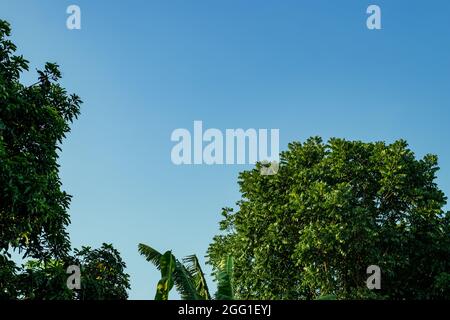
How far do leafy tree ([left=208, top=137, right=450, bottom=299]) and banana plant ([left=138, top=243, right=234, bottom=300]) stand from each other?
377 inches

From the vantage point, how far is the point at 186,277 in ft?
50.1

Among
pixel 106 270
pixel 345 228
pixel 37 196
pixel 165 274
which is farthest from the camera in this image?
pixel 345 228

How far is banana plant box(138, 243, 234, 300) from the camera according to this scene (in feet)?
45.6

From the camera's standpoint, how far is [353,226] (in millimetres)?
25328

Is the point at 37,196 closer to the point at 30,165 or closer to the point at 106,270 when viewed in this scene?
the point at 30,165

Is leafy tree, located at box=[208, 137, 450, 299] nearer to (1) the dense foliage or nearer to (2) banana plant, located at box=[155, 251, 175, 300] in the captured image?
(1) the dense foliage

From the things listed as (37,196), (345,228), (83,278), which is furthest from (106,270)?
(345,228)

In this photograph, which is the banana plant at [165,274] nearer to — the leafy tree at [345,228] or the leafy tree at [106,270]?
the leafy tree at [106,270]

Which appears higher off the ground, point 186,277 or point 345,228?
point 345,228

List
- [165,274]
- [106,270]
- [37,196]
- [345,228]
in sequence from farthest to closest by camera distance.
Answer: [345,228] → [106,270] → [37,196] → [165,274]

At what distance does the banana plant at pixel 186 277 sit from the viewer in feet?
45.6

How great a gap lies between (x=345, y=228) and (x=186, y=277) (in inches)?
468
